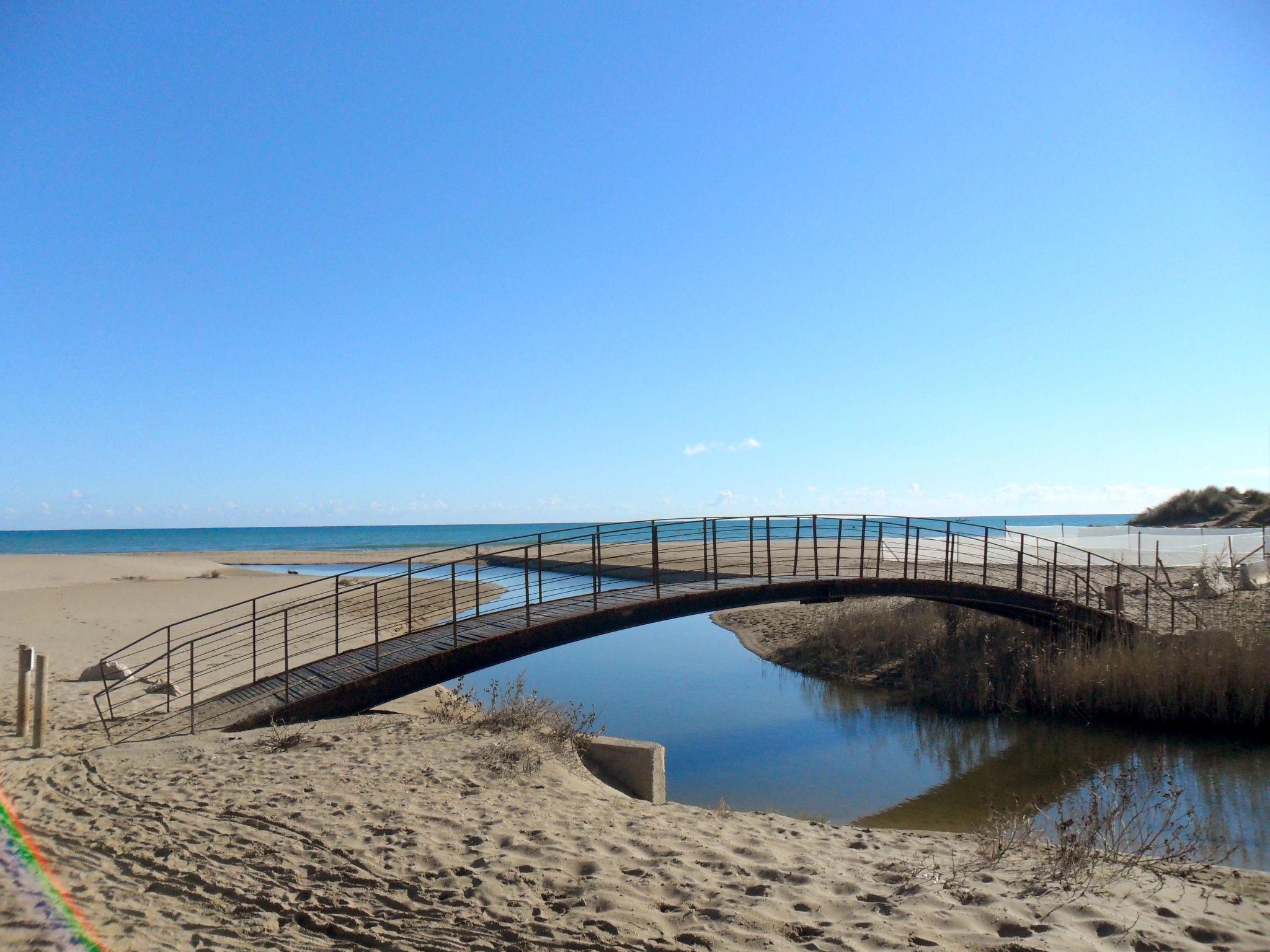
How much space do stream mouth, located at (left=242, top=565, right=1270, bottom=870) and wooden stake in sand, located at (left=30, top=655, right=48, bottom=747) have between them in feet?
21.8

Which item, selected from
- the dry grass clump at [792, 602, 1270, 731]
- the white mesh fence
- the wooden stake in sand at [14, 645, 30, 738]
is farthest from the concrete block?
the white mesh fence

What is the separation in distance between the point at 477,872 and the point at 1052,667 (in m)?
11.5

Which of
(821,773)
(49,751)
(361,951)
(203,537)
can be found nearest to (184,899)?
(361,951)

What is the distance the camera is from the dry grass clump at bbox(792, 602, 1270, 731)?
11.9 metres

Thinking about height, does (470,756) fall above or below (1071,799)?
above

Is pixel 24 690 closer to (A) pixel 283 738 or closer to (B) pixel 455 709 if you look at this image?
(A) pixel 283 738

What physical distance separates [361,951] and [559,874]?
4.29 ft

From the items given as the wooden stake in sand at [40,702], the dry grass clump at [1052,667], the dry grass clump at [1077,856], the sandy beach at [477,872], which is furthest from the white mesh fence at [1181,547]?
the wooden stake in sand at [40,702]

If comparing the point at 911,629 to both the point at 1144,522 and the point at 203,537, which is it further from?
the point at 203,537

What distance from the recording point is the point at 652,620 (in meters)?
11.4

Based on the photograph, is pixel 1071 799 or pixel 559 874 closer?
pixel 559 874

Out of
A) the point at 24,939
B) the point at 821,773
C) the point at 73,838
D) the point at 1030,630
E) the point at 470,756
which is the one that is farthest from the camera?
the point at 1030,630

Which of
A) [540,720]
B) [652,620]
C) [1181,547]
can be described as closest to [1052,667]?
[652,620]

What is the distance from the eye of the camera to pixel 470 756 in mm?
7727
